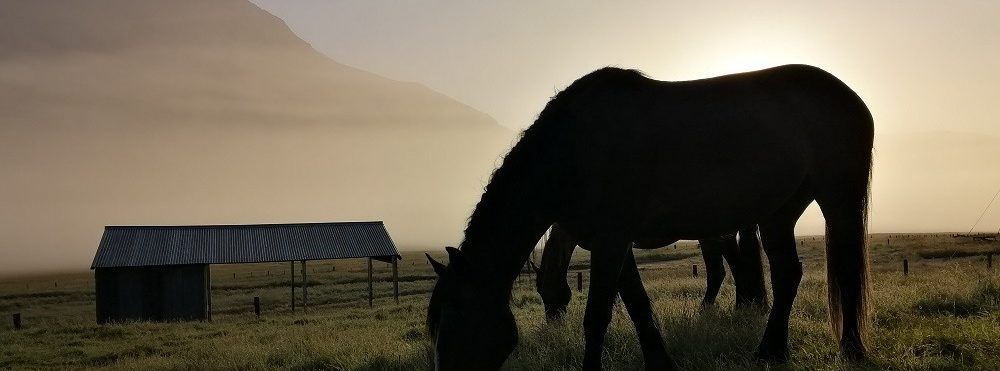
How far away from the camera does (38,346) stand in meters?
20.2

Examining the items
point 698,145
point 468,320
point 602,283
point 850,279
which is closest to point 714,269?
point 850,279

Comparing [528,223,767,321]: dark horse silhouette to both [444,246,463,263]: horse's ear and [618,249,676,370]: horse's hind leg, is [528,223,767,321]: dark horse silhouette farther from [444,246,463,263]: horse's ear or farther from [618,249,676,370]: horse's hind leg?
[444,246,463,263]: horse's ear

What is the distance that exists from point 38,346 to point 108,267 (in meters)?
10.2

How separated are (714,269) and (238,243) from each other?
98.0 ft

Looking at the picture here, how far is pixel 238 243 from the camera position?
3334 cm

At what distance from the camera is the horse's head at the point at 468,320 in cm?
440

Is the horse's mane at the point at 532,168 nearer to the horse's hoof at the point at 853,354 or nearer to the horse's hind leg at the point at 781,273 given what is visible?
the horse's hind leg at the point at 781,273

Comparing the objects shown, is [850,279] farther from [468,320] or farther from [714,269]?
[714,269]

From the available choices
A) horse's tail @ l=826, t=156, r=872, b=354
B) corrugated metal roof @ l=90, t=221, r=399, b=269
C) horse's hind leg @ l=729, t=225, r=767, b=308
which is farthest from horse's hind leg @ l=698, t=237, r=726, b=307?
corrugated metal roof @ l=90, t=221, r=399, b=269

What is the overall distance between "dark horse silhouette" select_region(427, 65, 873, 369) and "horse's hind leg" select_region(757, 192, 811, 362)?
23 mm

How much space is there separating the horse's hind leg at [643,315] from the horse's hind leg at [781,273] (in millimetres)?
924

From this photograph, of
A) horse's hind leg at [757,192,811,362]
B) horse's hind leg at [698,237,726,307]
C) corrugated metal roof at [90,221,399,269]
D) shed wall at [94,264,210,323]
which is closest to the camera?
horse's hind leg at [757,192,811,362]

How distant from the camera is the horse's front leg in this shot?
169 inches

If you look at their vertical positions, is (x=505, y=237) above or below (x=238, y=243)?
above
